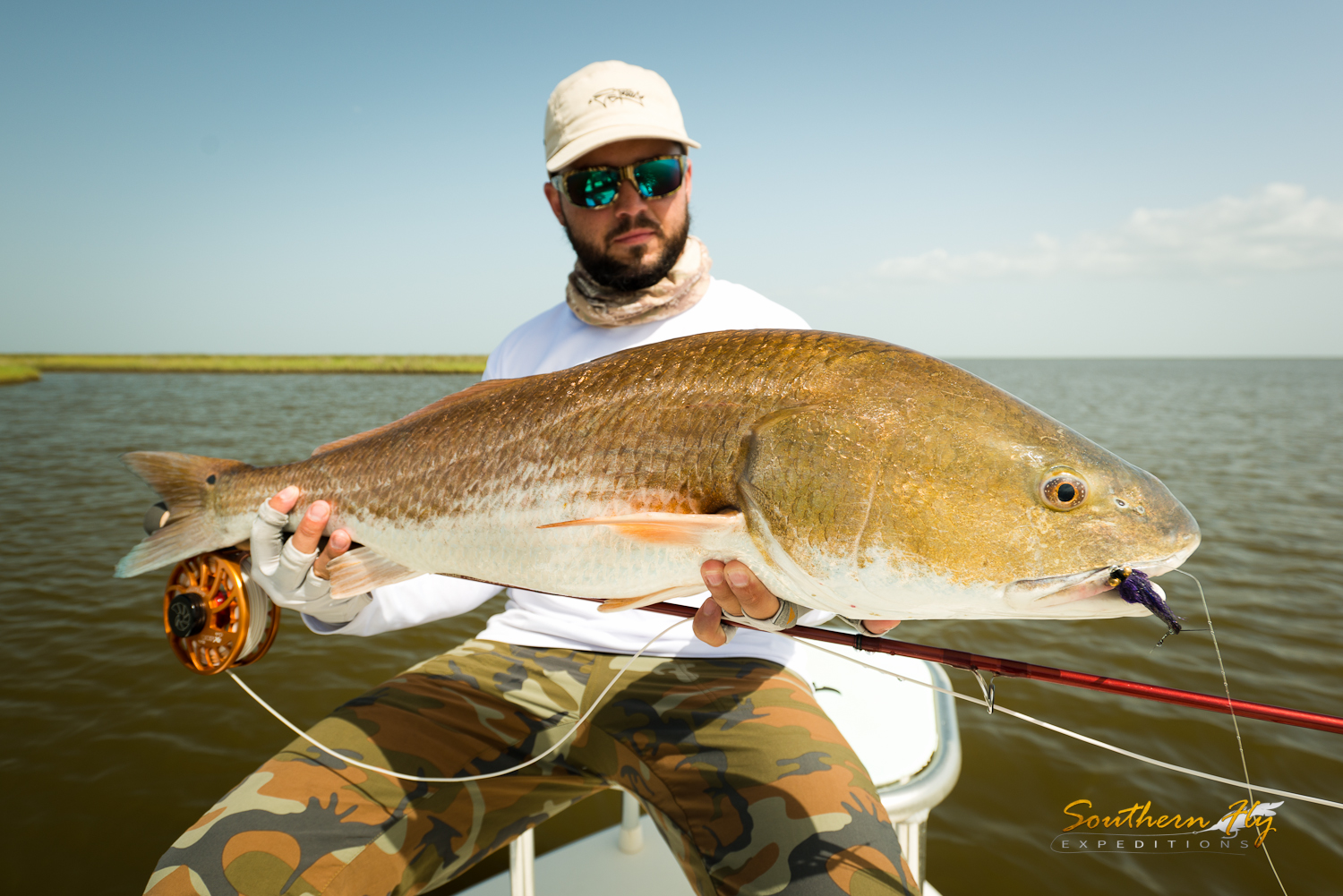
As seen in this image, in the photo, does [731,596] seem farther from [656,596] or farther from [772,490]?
[772,490]

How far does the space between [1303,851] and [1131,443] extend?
18083 millimetres

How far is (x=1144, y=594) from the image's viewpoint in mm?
1401

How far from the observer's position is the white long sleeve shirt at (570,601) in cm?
298

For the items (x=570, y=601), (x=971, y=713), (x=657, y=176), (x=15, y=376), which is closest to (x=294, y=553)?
(x=570, y=601)

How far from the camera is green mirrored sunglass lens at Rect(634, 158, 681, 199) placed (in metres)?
3.34

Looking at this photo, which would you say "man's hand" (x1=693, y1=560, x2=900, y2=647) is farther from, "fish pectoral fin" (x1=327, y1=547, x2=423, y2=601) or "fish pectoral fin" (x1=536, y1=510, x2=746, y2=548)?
"fish pectoral fin" (x1=327, y1=547, x2=423, y2=601)

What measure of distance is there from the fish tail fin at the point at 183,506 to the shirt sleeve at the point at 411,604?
1.77 feet

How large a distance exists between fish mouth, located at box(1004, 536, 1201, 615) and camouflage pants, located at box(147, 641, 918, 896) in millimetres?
1145

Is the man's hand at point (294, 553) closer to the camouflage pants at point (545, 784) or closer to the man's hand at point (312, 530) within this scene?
the man's hand at point (312, 530)

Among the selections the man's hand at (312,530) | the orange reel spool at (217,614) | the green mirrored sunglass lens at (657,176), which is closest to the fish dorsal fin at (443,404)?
the man's hand at (312,530)

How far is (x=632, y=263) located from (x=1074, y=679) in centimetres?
265

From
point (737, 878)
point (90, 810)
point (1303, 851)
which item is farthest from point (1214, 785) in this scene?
point (90, 810)

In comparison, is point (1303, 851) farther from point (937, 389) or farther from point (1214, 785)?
point (937, 389)

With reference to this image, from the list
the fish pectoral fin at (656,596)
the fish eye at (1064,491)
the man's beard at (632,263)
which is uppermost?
the man's beard at (632,263)
